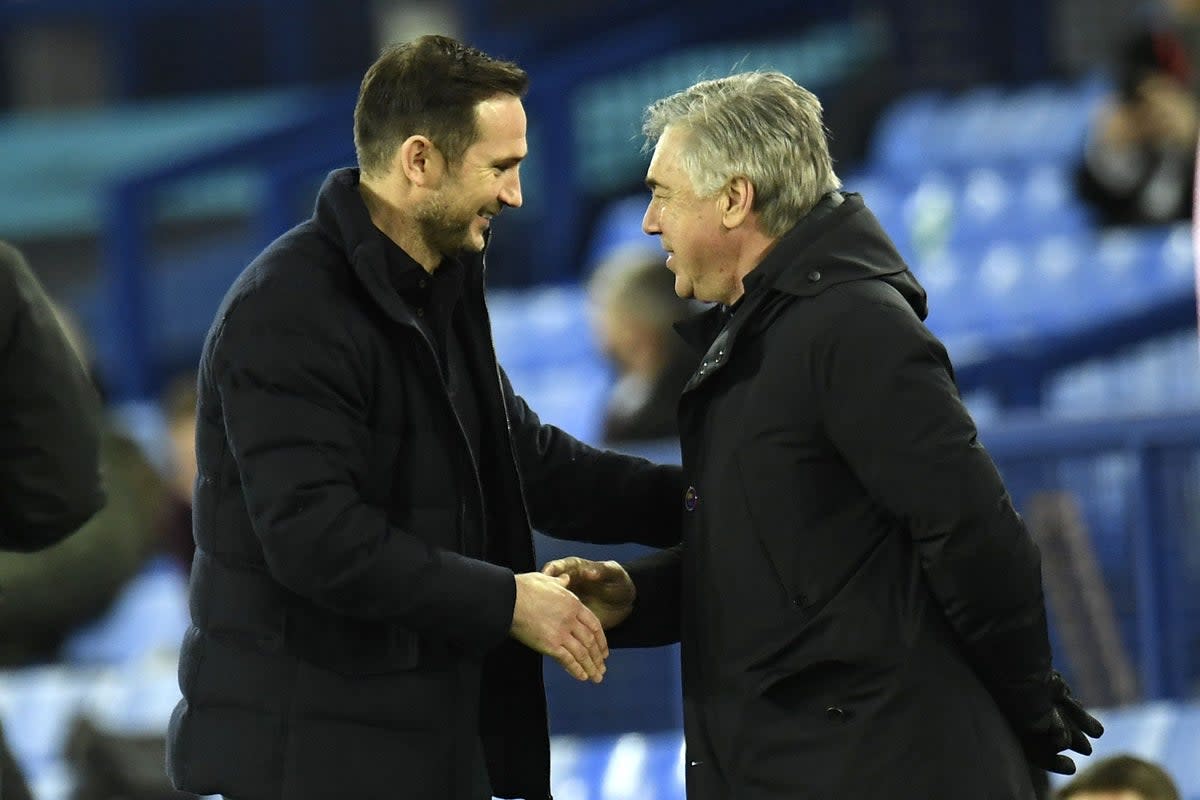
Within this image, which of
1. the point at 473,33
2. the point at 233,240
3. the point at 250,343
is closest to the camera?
the point at 250,343

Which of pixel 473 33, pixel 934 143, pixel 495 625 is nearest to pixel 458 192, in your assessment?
pixel 495 625

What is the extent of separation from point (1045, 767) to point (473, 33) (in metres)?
9.28

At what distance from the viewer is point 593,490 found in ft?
11.6

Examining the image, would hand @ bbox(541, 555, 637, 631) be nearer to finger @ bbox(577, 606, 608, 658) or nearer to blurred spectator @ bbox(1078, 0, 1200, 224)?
finger @ bbox(577, 606, 608, 658)

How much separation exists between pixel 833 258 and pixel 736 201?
0.17 meters

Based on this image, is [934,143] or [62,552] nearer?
[62,552]

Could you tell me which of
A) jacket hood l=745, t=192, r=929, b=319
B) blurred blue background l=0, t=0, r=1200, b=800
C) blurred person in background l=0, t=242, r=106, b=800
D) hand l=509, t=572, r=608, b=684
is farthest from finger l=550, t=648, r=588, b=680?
blurred blue background l=0, t=0, r=1200, b=800

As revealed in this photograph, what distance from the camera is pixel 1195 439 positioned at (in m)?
4.72

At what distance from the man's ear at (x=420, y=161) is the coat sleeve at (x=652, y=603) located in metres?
0.74

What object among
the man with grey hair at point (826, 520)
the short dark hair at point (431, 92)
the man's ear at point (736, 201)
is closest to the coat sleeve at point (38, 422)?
the short dark hair at point (431, 92)

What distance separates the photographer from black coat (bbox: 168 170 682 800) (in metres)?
2.87

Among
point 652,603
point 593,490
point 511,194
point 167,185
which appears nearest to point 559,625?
point 652,603

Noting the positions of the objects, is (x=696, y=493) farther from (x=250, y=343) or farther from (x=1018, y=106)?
(x=1018, y=106)

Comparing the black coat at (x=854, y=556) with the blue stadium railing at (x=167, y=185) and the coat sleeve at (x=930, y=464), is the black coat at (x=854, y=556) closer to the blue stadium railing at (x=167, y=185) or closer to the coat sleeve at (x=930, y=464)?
the coat sleeve at (x=930, y=464)
